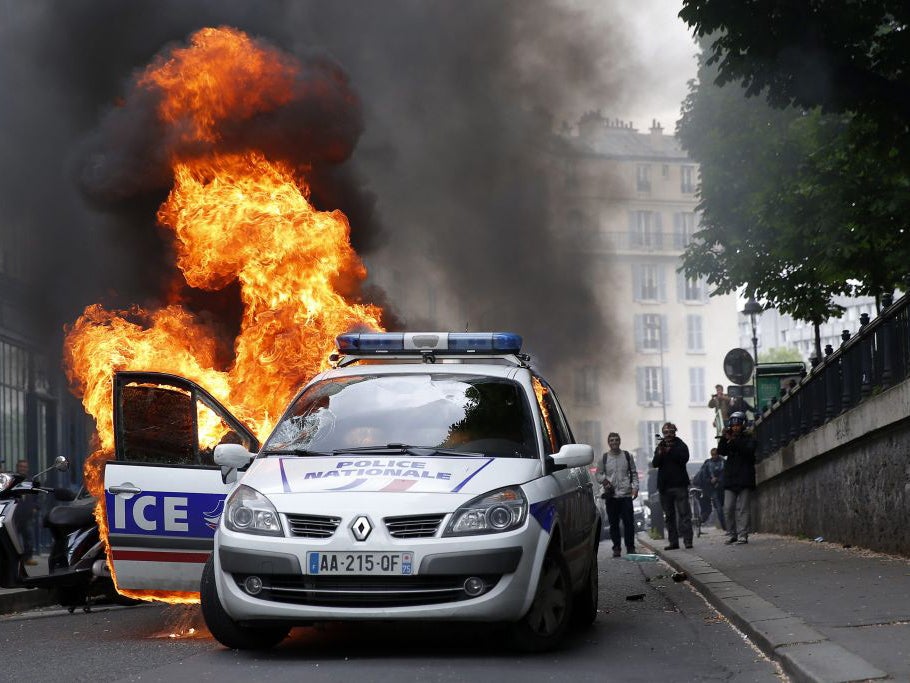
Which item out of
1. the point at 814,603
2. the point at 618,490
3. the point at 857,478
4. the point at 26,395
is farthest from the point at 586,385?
the point at 814,603

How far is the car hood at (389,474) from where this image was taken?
24.3 ft

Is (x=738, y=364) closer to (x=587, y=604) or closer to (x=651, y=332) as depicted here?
(x=587, y=604)

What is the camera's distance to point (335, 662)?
24.1ft

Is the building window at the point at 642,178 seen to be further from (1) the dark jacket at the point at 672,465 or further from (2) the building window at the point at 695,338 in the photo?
(2) the building window at the point at 695,338

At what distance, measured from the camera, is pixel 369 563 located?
7.13 metres

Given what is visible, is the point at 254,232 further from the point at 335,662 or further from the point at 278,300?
the point at 335,662

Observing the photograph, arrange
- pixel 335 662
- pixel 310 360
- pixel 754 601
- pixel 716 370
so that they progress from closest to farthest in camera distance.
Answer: pixel 335 662
pixel 754 601
pixel 310 360
pixel 716 370

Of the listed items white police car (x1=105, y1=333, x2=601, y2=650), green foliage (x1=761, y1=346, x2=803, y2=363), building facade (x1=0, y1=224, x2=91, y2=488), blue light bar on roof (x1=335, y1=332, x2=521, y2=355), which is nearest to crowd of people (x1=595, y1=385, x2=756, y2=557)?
building facade (x1=0, y1=224, x2=91, y2=488)

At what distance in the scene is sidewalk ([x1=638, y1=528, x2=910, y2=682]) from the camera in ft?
22.2

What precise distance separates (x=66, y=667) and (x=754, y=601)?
493 cm

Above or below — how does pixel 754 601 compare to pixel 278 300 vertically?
below

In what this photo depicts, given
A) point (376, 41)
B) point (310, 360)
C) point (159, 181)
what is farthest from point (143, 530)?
point (376, 41)

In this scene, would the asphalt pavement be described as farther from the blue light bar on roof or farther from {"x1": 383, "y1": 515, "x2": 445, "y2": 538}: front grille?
the blue light bar on roof

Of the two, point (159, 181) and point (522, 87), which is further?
point (522, 87)
